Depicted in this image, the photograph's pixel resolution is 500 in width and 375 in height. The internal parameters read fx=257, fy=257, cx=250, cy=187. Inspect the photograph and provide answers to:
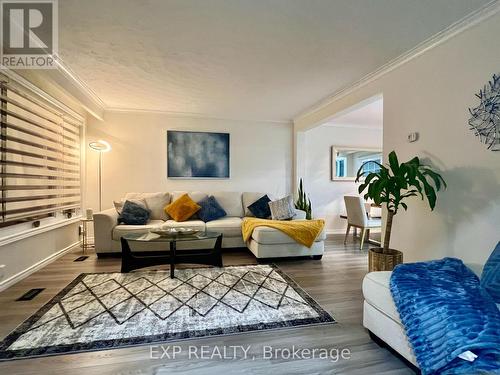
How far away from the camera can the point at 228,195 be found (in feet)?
14.8

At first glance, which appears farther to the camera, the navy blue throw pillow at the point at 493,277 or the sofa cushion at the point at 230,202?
the sofa cushion at the point at 230,202

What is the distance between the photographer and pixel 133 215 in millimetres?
3672

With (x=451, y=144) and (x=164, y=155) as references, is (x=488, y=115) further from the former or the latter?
(x=164, y=155)

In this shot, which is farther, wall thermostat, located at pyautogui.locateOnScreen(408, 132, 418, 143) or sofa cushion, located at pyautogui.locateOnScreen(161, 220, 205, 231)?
sofa cushion, located at pyautogui.locateOnScreen(161, 220, 205, 231)

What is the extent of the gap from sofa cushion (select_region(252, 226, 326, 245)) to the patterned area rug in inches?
21.7

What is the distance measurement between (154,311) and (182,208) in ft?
6.86

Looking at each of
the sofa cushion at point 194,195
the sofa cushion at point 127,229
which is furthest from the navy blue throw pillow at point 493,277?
the sofa cushion at point 194,195

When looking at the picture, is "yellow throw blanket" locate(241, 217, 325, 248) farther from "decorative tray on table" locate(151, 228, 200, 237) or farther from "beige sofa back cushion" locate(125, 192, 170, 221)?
"beige sofa back cushion" locate(125, 192, 170, 221)

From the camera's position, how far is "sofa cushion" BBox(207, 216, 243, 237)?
375 centimetres

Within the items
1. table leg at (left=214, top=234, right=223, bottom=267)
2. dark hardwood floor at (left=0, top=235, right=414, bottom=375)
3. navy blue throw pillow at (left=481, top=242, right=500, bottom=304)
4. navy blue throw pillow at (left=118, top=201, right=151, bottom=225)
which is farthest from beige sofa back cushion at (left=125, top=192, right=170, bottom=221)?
navy blue throw pillow at (left=481, top=242, right=500, bottom=304)

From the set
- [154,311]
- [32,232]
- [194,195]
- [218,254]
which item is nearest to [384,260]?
[218,254]

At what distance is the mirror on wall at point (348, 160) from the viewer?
541 centimetres

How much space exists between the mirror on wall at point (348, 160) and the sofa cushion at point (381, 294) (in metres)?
3.86

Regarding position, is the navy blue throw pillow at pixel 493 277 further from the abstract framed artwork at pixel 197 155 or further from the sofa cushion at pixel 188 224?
the abstract framed artwork at pixel 197 155
